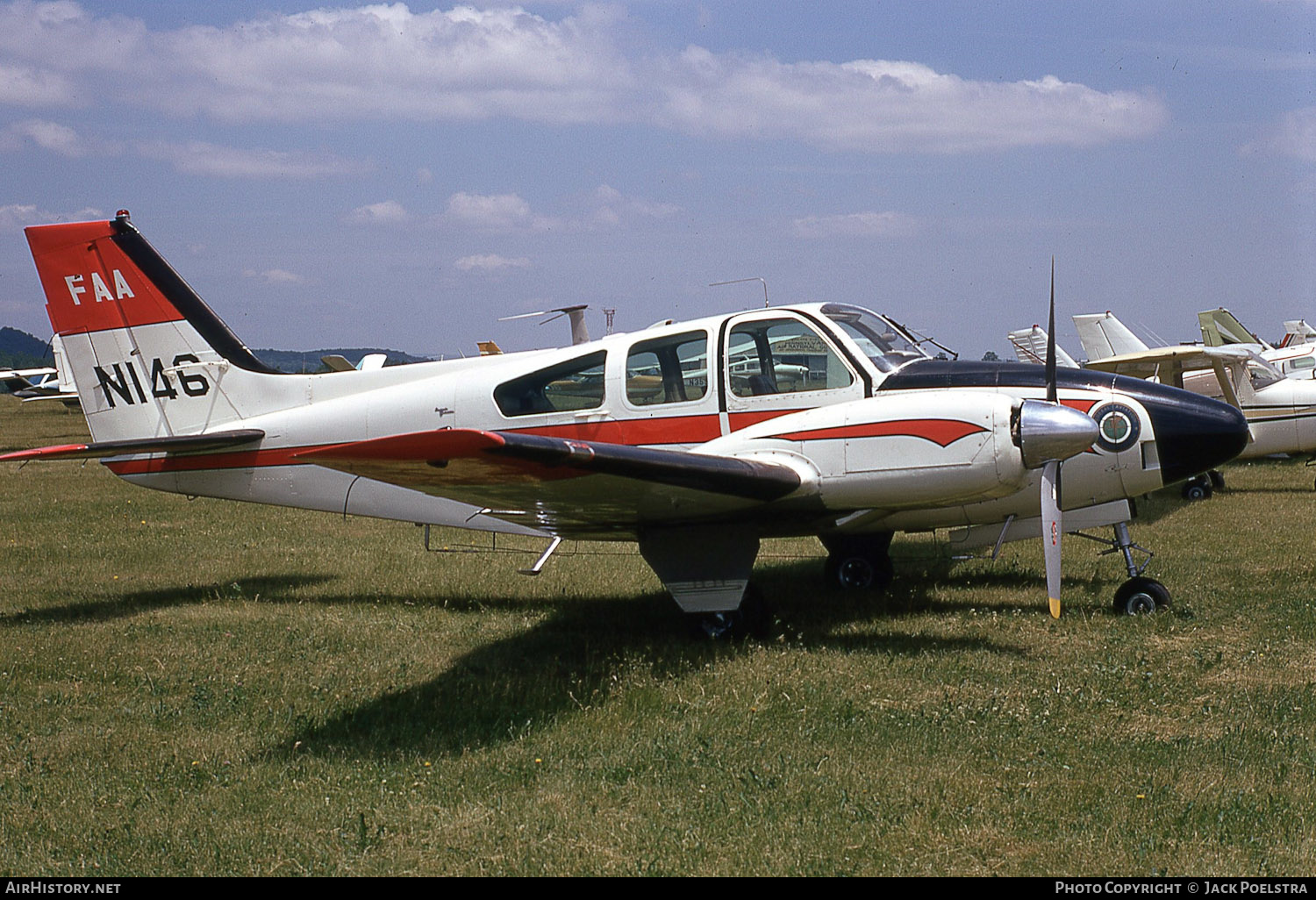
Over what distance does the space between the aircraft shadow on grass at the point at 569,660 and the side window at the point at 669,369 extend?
6.46 feet

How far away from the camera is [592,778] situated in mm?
5641

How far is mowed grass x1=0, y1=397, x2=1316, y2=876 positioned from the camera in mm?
4816

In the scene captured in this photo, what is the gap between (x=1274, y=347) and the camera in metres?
34.8

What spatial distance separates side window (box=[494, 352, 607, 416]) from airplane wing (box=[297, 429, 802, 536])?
3.84 ft

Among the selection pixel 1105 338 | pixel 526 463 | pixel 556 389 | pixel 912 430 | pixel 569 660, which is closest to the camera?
pixel 526 463

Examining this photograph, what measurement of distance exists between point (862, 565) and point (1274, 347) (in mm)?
30661

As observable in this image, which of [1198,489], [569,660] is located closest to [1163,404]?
[569,660]

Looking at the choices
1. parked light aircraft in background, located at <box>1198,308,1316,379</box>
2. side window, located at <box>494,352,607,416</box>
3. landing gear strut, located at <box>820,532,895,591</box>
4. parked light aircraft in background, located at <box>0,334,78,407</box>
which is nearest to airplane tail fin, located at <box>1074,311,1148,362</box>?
parked light aircraft in background, located at <box>1198,308,1316,379</box>

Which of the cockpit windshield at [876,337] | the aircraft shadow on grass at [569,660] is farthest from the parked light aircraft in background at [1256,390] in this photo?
the cockpit windshield at [876,337]

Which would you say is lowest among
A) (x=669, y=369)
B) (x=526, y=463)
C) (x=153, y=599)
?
(x=153, y=599)

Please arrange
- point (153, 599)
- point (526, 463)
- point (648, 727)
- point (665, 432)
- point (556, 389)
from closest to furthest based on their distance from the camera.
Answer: point (526, 463) < point (648, 727) < point (665, 432) < point (556, 389) < point (153, 599)

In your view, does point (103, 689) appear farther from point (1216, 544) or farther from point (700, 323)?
point (1216, 544)

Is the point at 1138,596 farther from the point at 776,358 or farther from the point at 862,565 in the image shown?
the point at 776,358

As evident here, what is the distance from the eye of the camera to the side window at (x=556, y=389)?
9.11 meters
